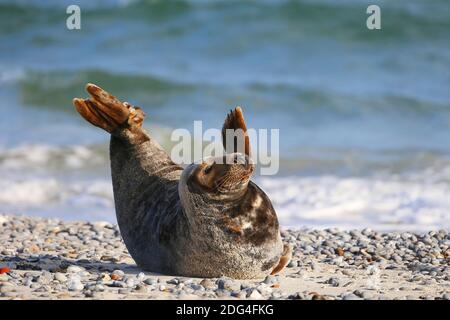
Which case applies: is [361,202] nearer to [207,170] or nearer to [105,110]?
[105,110]

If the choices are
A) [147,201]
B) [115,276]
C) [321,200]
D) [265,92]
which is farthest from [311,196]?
[265,92]

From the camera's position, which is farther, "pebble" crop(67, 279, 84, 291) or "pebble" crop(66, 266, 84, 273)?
"pebble" crop(66, 266, 84, 273)

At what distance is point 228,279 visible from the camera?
5.52 m

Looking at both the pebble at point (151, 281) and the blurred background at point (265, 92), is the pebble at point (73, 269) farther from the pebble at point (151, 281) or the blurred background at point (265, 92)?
the blurred background at point (265, 92)

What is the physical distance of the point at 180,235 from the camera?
573cm

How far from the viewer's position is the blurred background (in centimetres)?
1032

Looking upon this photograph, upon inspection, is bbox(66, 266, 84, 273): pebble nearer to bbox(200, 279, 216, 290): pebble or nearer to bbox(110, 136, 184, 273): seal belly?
bbox(110, 136, 184, 273): seal belly

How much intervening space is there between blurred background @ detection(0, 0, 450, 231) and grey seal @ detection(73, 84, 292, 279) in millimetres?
3130

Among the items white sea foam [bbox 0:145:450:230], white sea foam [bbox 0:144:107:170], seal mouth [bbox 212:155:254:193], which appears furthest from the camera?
white sea foam [bbox 0:144:107:170]

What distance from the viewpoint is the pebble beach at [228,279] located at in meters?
5.33

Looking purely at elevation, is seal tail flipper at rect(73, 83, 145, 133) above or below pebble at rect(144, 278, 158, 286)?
above

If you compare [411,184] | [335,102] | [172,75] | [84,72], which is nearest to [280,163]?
[411,184]

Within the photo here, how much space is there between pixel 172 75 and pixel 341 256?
35.1 ft

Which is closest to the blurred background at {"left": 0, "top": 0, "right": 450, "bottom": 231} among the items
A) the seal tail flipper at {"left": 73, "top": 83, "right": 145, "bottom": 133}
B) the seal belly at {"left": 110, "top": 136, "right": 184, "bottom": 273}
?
the seal belly at {"left": 110, "top": 136, "right": 184, "bottom": 273}
